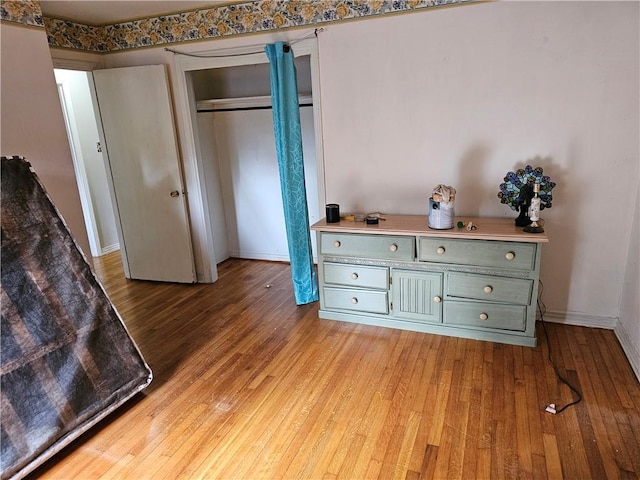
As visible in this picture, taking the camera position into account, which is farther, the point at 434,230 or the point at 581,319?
the point at 581,319

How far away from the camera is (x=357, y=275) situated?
9.86ft

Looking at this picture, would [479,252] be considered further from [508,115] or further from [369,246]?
[508,115]

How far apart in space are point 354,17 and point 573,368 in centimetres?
271

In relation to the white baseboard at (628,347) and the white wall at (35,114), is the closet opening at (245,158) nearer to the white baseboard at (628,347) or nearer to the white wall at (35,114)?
the white wall at (35,114)

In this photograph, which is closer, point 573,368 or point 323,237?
point 573,368

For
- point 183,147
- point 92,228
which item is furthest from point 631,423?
point 92,228

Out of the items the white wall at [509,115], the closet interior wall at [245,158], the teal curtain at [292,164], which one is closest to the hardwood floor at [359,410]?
the teal curtain at [292,164]

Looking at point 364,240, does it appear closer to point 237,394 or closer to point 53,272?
point 237,394

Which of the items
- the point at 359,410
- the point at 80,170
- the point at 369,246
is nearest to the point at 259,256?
the point at 369,246

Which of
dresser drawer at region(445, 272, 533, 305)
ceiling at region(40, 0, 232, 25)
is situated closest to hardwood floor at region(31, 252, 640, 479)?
dresser drawer at region(445, 272, 533, 305)

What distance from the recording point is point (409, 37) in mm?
2859

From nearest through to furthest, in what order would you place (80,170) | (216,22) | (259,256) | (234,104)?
(216,22) → (234,104) → (259,256) → (80,170)

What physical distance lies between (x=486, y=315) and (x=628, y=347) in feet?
2.70

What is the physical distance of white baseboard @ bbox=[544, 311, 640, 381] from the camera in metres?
2.52
